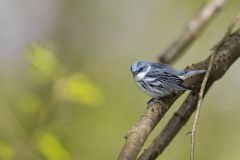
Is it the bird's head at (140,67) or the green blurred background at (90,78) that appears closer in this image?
the bird's head at (140,67)

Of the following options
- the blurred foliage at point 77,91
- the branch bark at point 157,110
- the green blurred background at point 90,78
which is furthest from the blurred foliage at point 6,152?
the branch bark at point 157,110

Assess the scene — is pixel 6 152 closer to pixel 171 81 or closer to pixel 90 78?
pixel 171 81

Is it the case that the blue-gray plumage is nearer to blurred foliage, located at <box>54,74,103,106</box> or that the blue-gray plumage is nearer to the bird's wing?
the bird's wing

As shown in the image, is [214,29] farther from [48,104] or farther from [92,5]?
[48,104]

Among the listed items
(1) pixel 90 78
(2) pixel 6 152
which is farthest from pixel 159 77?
(1) pixel 90 78

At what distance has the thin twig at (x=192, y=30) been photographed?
274cm

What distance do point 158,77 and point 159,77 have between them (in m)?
0.01

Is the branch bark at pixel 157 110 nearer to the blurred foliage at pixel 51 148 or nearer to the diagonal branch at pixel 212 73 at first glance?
the diagonal branch at pixel 212 73

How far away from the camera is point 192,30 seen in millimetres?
2756

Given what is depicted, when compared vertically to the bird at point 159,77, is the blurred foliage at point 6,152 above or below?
above

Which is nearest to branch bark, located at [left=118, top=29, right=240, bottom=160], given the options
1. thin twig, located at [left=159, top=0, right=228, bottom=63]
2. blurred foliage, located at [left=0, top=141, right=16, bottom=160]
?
thin twig, located at [left=159, top=0, right=228, bottom=63]

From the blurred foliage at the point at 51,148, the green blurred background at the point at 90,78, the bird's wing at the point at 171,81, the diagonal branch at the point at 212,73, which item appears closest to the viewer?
Answer: the bird's wing at the point at 171,81

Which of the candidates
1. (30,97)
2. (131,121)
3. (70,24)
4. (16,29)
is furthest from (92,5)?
(30,97)

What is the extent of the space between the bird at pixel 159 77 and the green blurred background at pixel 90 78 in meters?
0.45
